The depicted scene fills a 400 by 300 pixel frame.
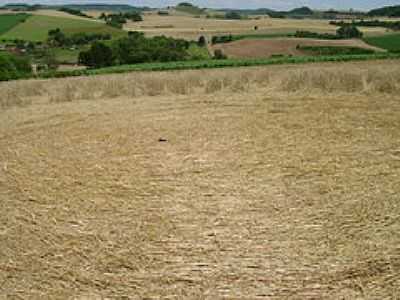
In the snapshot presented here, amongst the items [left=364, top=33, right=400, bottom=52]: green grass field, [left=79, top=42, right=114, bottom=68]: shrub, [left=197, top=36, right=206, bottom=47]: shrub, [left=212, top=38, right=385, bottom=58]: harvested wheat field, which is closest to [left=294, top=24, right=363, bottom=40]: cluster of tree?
[left=364, top=33, right=400, bottom=52]: green grass field

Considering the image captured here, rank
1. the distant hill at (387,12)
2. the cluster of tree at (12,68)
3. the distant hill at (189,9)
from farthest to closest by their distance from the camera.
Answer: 1. the distant hill at (189,9)
2. the distant hill at (387,12)
3. the cluster of tree at (12,68)

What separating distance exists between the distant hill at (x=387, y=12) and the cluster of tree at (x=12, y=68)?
1978 inches

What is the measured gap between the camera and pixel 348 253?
4480 millimetres

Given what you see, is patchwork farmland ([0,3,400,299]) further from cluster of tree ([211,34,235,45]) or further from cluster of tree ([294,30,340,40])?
cluster of tree ([294,30,340,40])

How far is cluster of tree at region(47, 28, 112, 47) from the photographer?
39878 mm

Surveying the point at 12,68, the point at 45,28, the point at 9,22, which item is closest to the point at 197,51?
the point at 12,68

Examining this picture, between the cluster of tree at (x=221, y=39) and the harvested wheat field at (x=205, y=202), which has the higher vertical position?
the cluster of tree at (x=221, y=39)

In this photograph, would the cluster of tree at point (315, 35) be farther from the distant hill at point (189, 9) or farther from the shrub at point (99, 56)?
the distant hill at point (189, 9)

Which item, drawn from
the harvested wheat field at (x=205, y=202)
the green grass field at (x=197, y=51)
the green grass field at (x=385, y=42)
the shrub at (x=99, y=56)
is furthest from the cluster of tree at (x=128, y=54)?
the harvested wheat field at (x=205, y=202)

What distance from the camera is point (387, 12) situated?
211ft

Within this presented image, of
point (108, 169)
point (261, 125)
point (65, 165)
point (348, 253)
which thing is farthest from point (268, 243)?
point (261, 125)

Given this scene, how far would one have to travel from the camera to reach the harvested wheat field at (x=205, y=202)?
4.19m

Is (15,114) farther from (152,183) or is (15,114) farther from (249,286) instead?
(249,286)

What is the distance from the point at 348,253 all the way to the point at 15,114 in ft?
32.6
